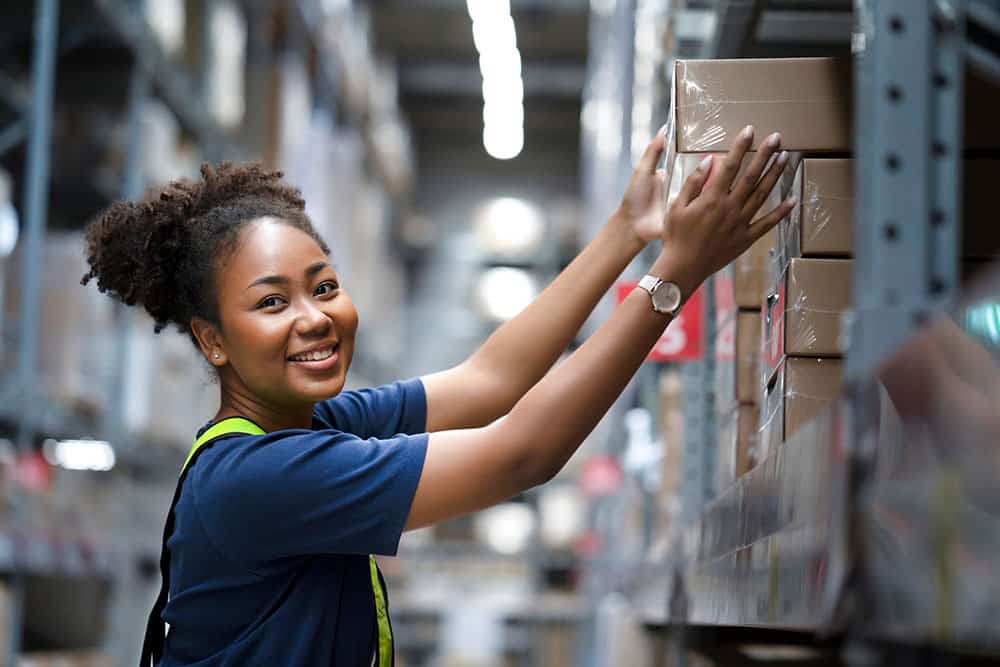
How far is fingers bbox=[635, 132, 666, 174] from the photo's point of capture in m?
1.98

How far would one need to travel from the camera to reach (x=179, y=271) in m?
1.95

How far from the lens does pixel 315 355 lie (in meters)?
1.83

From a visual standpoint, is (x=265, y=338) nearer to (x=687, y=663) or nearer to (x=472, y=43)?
(x=687, y=663)

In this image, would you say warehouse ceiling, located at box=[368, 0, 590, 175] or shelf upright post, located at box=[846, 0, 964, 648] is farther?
warehouse ceiling, located at box=[368, 0, 590, 175]

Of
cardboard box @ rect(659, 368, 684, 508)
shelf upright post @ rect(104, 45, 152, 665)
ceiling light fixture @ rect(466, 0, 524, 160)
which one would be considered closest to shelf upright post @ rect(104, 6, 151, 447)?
shelf upright post @ rect(104, 45, 152, 665)

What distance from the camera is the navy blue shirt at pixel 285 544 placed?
1.66 meters

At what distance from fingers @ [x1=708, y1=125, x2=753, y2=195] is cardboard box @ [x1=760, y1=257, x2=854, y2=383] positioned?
25cm

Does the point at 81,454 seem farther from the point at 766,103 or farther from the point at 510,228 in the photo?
the point at 510,228

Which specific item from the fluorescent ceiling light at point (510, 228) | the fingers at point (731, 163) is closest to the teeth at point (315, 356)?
the fingers at point (731, 163)

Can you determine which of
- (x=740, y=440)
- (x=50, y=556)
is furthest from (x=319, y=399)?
(x=50, y=556)

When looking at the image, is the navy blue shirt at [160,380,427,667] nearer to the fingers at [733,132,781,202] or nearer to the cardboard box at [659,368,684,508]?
the fingers at [733,132,781,202]

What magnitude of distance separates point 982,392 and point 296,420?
113cm

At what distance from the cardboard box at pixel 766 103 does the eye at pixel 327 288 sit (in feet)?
1.67

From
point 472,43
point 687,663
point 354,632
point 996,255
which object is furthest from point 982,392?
point 472,43
